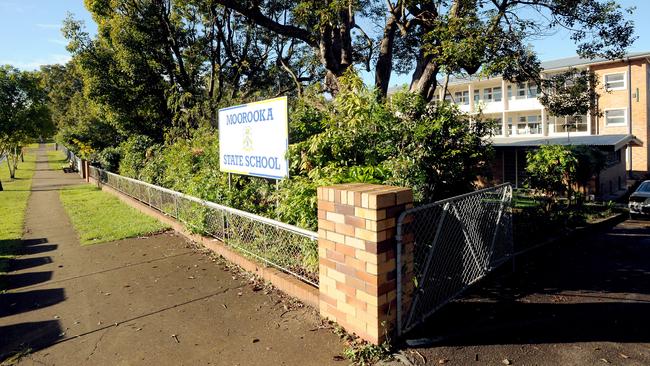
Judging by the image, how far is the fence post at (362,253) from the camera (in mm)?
3215

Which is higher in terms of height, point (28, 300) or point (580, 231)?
point (580, 231)

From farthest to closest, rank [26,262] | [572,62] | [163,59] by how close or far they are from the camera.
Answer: [572,62] → [163,59] → [26,262]

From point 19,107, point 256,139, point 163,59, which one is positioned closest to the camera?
point 256,139

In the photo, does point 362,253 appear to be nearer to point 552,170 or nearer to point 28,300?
point 28,300

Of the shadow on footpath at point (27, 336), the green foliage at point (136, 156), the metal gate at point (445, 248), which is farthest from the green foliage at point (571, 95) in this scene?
→ the green foliage at point (136, 156)

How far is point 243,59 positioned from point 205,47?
192cm

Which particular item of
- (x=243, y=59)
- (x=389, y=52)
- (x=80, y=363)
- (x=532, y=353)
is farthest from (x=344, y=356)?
(x=243, y=59)

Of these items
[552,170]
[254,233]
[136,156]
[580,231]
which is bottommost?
[580,231]

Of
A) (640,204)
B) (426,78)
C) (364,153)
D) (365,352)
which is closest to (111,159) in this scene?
(426,78)

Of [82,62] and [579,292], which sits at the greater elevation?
[82,62]

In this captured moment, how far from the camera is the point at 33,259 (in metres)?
7.00

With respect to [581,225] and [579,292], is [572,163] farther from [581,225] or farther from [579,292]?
[579,292]

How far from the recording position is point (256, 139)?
6.17 m

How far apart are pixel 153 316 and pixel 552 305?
14.0ft
